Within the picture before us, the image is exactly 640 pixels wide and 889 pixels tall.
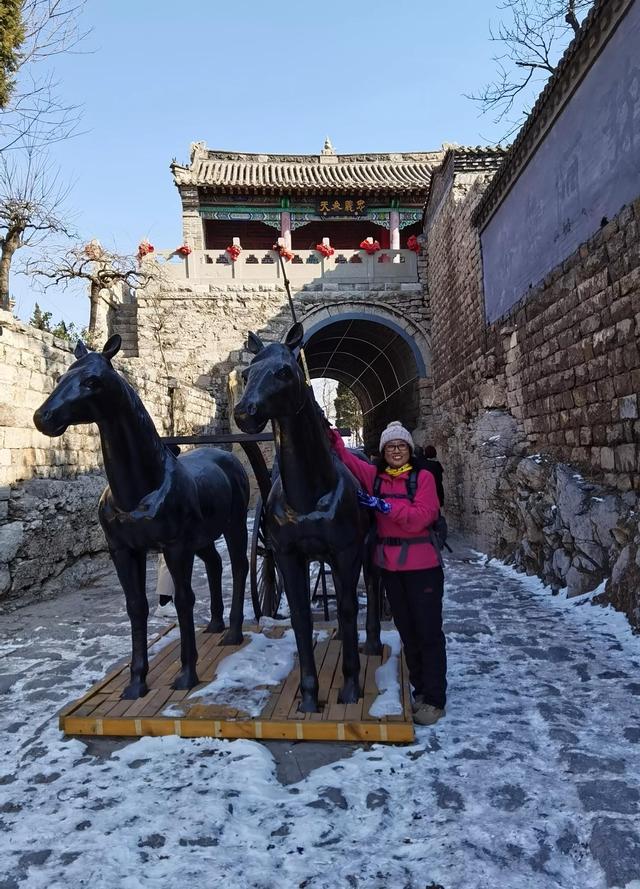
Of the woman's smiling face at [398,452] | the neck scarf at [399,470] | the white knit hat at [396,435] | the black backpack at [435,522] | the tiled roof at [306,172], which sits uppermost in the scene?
the tiled roof at [306,172]

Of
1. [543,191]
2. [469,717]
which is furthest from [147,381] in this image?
[469,717]

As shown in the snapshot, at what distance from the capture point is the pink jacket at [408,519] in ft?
10.1

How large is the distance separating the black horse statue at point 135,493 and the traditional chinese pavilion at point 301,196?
1551cm

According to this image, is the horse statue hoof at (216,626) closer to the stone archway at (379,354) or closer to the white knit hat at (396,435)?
the white knit hat at (396,435)

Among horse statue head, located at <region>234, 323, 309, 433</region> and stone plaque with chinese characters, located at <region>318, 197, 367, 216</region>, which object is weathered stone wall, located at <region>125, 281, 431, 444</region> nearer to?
stone plaque with chinese characters, located at <region>318, 197, 367, 216</region>

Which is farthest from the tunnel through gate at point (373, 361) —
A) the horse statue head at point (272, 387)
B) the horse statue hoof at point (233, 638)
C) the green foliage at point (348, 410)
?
the green foliage at point (348, 410)

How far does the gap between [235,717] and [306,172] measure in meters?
21.3

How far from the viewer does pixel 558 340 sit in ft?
→ 19.9

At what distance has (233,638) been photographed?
13.6 feet

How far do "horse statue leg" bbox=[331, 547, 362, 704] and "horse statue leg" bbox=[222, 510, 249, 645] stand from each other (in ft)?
3.88

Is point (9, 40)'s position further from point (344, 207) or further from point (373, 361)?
point (373, 361)

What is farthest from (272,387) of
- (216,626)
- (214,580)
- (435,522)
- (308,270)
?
(308,270)

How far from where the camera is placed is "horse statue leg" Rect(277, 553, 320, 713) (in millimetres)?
3039

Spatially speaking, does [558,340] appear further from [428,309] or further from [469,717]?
[428,309]
